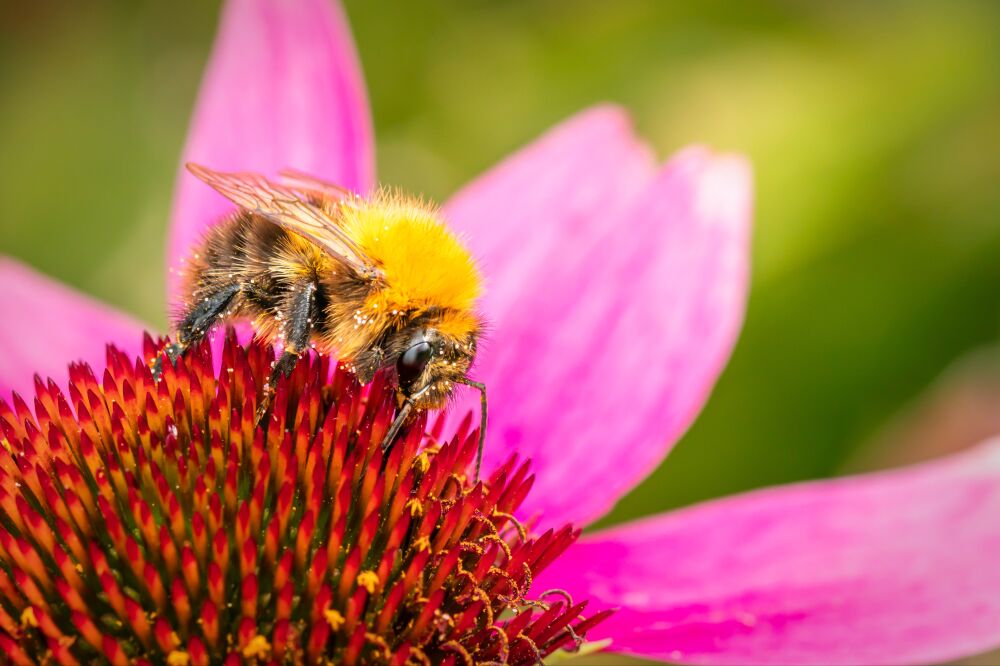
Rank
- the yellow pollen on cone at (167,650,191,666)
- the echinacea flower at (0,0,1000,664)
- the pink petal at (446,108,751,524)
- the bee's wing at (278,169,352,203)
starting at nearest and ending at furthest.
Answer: the yellow pollen on cone at (167,650,191,666) < the echinacea flower at (0,0,1000,664) < the bee's wing at (278,169,352,203) < the pink petal at (446,108,751,524)

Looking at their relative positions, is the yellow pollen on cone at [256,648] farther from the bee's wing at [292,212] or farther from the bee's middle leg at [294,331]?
the bee's wing at [292,212]

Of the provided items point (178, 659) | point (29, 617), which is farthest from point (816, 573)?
point (29, 617)

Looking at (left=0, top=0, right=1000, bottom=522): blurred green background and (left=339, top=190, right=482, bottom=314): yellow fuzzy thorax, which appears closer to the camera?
(left=339, top=190, right=482, bottom=314): yellow fuzzy thorax

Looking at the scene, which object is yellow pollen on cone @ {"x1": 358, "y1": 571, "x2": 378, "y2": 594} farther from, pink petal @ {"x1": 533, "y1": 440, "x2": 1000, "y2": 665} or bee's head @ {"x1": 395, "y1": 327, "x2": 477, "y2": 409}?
pink petal @ {"x1": 533, "y1": 440, "x2": 1000, "y2": 665}

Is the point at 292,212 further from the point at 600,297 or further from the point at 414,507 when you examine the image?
the point at 600,297

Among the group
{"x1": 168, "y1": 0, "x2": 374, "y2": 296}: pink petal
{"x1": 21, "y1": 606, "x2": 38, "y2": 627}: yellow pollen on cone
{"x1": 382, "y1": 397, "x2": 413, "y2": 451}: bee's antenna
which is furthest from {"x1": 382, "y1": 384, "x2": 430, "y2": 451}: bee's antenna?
{"x1": 168, "y1": 0, "x2": 374, "y2": 296}: pink petal

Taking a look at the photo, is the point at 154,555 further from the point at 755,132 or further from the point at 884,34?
the point at 884,34
